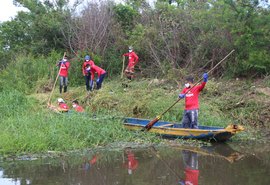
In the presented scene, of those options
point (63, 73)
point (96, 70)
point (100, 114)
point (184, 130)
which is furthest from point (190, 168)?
point (63, 73)

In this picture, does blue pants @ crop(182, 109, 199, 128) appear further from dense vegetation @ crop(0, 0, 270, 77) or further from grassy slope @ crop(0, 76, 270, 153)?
dense vegetation @ crop(0, 0, 270, 77)

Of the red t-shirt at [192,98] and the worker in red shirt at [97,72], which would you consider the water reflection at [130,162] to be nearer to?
the red t-shirt at [192,98]

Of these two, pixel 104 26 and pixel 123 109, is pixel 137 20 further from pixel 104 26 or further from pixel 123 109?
pixel 123 109

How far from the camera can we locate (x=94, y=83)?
16562mm

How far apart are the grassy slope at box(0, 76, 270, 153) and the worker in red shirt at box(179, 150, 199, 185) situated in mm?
1750

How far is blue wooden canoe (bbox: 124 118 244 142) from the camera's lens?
10.6m

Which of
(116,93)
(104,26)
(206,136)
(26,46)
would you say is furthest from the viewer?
(26,46)

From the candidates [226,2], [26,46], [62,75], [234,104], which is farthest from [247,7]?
[26,46]

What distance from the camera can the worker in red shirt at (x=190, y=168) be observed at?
7.25 meters

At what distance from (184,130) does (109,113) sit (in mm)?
2725

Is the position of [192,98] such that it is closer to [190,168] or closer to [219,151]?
[219,151]

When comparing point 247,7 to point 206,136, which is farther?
point 247,7

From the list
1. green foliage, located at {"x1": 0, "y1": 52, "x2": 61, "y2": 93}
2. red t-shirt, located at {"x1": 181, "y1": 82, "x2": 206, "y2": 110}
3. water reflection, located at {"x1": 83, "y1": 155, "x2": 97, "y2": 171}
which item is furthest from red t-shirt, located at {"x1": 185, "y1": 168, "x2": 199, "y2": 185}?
green foliage, located at {"x1": 0, "y1": 52, "x2": 61, "y2": 93}

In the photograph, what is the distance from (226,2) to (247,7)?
77 centimetres
